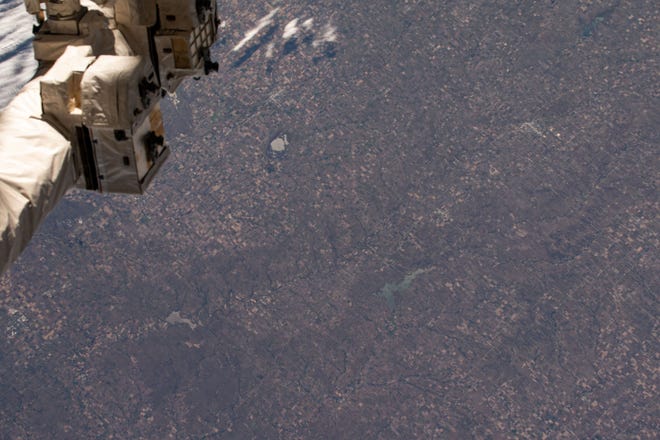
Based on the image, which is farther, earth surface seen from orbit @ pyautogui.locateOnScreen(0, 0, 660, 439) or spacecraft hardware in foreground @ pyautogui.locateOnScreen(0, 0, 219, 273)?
earth surface seen from orbit @ pyautogui.locateOnScreen(0, 0, 660, 439)

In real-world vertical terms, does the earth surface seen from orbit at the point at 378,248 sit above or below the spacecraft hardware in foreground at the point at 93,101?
below

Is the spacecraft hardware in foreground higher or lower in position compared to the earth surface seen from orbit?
higher

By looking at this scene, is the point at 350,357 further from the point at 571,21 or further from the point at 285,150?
the point at 571,21

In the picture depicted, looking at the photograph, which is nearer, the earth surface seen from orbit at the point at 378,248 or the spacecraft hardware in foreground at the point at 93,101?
the spacecraft hardware in foreground at the point at 93,101

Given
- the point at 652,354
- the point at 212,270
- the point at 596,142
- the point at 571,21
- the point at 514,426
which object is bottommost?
the point at 514,426

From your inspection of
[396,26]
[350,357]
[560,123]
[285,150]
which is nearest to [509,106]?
[560,123]

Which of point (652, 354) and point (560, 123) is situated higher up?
point (560, 123)
